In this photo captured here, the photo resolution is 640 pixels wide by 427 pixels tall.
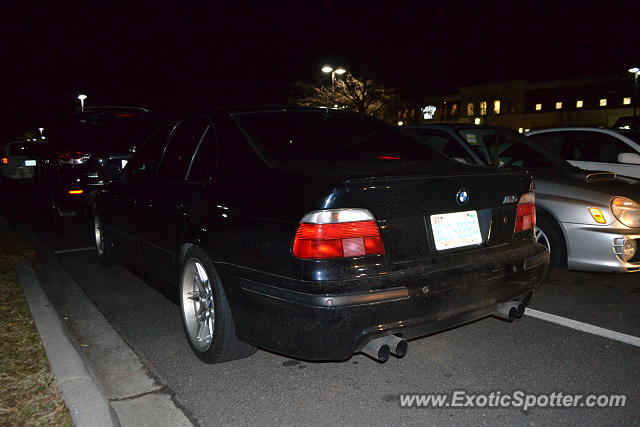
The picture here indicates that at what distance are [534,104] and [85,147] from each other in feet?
187

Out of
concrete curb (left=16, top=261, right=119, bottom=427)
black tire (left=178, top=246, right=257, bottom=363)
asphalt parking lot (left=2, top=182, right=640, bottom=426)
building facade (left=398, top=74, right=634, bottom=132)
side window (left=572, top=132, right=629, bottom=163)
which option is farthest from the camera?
building facade (left=398, top=74, right=634, bottom=132)

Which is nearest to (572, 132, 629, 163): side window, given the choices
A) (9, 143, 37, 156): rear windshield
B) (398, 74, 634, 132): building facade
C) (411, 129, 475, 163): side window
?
(411, 129, 475, 163): side window

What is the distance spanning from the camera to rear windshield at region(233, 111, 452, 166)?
129 inches

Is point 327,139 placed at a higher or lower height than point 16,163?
higher

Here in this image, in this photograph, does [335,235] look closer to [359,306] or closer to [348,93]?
[359,306]

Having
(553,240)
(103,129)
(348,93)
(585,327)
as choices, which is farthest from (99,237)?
(348,93)

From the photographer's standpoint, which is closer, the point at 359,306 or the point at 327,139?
the point at 359,306

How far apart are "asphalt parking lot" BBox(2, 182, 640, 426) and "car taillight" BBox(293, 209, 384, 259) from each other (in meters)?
0.92

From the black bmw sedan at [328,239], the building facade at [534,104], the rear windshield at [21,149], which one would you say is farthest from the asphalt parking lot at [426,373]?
the building facade at [534,104]

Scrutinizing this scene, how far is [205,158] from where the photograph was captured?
11.6 feet

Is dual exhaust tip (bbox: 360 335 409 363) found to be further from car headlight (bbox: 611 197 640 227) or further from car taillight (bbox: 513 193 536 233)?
car headlight (bbox: 611 197 640 227)

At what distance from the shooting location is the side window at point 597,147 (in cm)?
701

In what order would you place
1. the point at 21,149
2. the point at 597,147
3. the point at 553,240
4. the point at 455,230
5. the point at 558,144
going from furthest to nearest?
the point at 21,149, the point at 558,144, the point at 597,147, the point at 553,240, the point at 455,230

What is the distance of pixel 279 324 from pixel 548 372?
1763mm
